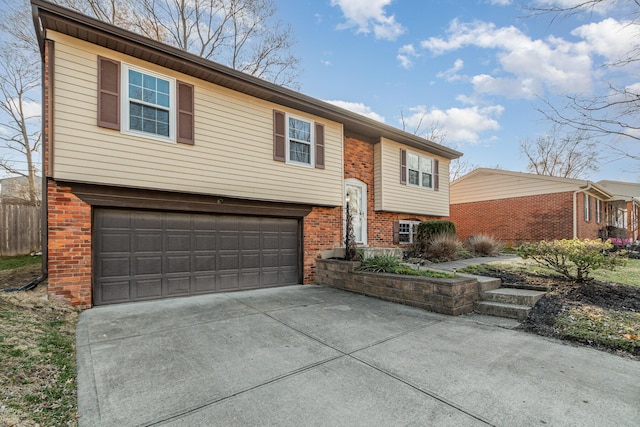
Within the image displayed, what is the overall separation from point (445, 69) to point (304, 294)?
10.5m

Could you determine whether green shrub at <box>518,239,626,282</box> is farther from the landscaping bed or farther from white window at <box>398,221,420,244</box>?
white window at <box>398,221,420,244</box>

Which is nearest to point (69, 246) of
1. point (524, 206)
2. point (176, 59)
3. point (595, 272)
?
point (176, 59)

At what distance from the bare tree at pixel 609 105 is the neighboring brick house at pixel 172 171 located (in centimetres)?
509

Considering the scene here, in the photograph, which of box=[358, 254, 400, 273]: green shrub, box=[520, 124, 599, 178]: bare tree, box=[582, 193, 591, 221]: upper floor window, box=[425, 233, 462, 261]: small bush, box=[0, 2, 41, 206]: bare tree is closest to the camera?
box=[358, 254, 400, 273]: green shrub

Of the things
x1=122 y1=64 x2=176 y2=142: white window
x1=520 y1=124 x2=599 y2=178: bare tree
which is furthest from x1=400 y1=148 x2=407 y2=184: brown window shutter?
x1=520 y1=124 x2=599 y2=178: bare tree

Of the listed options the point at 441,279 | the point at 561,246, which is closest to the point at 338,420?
the point at 441,279

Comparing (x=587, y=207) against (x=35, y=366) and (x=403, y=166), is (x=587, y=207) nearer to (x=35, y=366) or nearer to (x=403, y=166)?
(x=403, y=166)

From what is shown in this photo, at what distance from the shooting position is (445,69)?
38.0ft

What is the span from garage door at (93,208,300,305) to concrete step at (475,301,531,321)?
15.1ft

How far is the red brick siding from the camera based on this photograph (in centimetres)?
1345

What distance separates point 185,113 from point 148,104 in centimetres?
69

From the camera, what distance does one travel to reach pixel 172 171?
6051mm

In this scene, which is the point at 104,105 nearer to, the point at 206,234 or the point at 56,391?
the point at 206,234

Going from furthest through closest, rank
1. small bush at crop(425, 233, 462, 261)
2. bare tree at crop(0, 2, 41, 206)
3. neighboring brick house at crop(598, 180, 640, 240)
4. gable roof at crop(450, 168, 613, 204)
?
neighboring brick house at crop(598, 180, 640, 240)
gable roof at crop(450, 168, 613, 204)
bare tree at crop(0, 2, 41, 206)
small bush at crop(425, 233, 462, 261)
